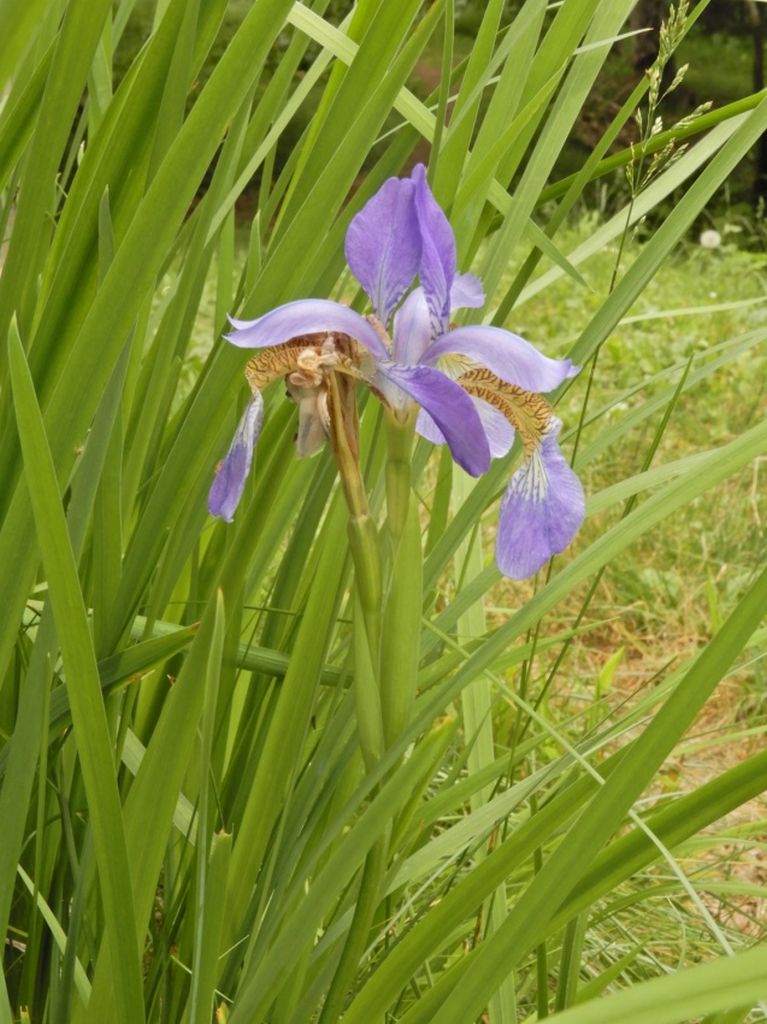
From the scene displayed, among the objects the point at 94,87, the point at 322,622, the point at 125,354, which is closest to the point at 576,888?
the point at 322,622

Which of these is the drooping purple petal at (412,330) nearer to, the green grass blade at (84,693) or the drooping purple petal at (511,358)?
the drooping purple petal at (511,358)

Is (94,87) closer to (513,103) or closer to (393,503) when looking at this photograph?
(513,103)

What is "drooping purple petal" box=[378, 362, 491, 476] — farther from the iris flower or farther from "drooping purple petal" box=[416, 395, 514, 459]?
"drooping purple petal" box=[416, 395, 514, 459]

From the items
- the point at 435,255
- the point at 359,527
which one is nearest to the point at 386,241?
the point at 435,255

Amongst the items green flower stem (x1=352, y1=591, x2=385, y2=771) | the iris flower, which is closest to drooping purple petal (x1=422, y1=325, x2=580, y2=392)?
the iris flower

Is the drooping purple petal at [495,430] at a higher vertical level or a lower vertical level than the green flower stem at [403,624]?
higher

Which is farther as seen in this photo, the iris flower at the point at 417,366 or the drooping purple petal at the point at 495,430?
the drooping purple petal at the point at 495,430

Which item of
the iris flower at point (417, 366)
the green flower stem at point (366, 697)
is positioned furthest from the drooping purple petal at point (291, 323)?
the green flower stem at point (366, 697)
